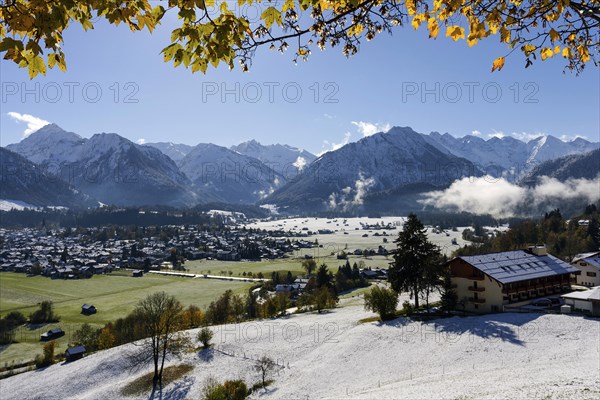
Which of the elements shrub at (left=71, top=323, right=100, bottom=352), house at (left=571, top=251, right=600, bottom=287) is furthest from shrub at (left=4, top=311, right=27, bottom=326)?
house at (left=571, top=251, right=600, bottom=287)

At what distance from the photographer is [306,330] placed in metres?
61.7

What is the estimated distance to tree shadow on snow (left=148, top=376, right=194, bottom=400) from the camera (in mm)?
44406

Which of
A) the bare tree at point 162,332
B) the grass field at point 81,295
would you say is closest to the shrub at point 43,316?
the grass field at point 81,295

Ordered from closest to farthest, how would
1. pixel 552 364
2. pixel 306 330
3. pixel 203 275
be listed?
pixel 552 364 → pixel 306 330 → pixel 203 275

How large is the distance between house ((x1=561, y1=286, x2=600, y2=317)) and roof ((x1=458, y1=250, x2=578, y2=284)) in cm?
812

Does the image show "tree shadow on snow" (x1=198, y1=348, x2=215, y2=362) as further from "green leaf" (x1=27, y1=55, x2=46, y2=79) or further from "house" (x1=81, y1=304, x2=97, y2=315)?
"house" (x1=81, y1=304, x2=97, y2=315)

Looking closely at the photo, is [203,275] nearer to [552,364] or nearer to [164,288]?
[164,288]

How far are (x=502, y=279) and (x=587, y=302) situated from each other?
35.8 ft

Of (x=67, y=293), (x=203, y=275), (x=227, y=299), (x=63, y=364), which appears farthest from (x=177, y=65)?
(x=203, y=275)

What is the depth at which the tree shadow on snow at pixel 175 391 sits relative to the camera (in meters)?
44.4

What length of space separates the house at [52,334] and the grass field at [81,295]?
3.23ft

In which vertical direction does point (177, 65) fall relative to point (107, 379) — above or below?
above

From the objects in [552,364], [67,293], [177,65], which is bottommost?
[67,293]

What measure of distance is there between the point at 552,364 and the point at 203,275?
135 meters
